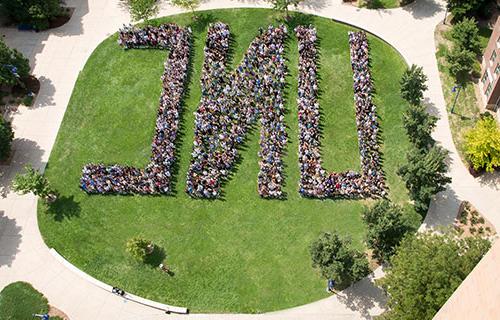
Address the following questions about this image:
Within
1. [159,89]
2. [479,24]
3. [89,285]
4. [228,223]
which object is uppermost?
[479,24]

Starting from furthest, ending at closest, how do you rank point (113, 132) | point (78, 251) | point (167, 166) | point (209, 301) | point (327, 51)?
1. point (327, 51)
2. point (113, 132)
3. point (167, 166)
4. point (78, 251)
5. point (209, 301)

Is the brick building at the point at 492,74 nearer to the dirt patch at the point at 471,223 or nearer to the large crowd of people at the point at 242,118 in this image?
the large crowd of people at the point at 242,118

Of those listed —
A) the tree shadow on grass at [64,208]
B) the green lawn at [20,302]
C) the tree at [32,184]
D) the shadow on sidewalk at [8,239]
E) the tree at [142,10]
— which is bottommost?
the green lawn at [20,302]

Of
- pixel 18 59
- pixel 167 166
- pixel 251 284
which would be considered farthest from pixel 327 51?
pixel 18 59

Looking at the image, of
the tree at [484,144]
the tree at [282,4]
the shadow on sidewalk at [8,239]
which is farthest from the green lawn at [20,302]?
the tree at [484,144]

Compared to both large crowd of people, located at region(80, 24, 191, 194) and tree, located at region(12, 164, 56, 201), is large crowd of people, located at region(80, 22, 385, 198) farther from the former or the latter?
tree, located at region(12, 164, 56, 201)

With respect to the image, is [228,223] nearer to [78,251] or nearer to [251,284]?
[251,284]
